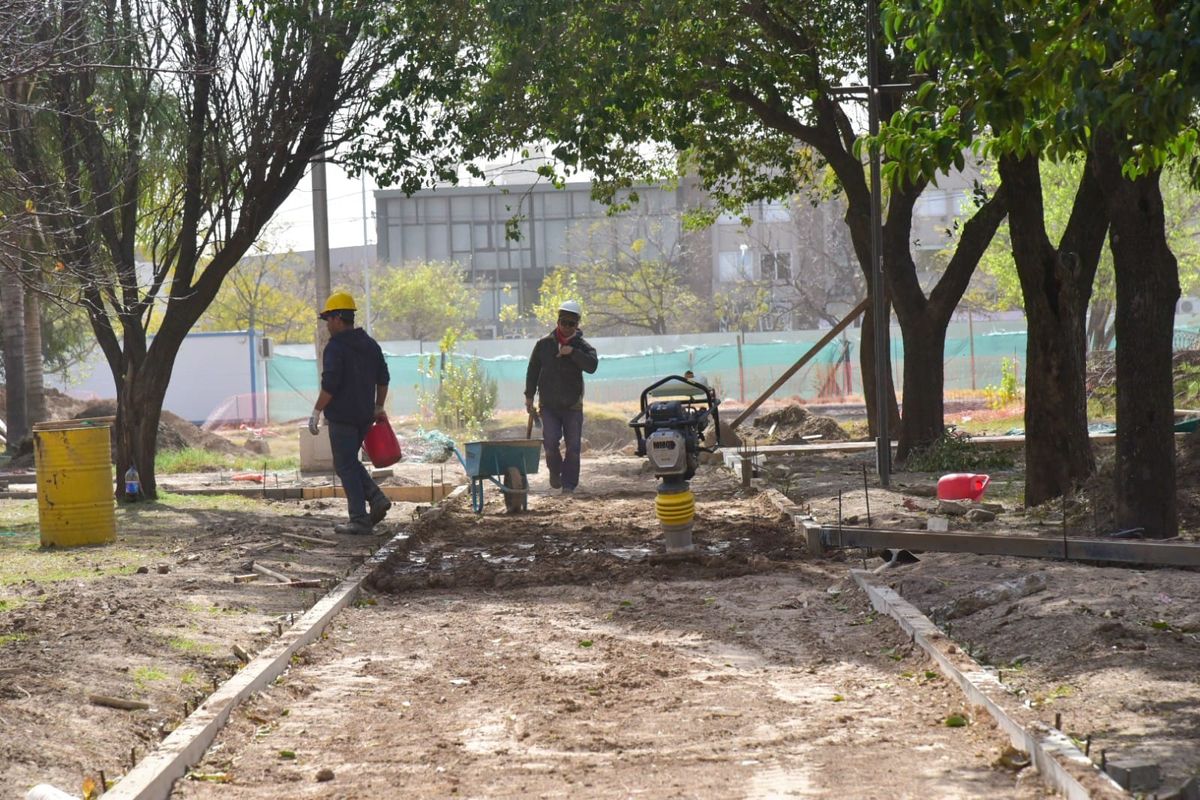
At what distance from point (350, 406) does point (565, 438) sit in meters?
3.97

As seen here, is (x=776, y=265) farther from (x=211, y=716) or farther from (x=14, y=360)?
(x=211, y=716)

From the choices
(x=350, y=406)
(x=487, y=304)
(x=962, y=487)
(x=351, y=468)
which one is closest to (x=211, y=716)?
(x=351, y=468)

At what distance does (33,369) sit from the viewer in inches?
1087

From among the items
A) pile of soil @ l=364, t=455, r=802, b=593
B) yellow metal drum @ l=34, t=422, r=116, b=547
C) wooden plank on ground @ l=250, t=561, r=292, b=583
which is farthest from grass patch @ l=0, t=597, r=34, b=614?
yellow metal drum @ l=34, t=422, r=116, b=547

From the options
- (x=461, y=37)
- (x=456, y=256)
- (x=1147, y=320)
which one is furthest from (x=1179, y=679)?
(x=456, y=256)

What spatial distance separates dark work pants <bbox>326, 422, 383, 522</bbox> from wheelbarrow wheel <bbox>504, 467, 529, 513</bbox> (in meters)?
1.76

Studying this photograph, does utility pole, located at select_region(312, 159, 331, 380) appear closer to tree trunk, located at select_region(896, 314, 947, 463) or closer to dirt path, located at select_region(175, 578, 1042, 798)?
tree trunk, located at select_region(896, 314, 947, 463)

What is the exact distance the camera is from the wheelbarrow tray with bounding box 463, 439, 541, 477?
1406 centimetres

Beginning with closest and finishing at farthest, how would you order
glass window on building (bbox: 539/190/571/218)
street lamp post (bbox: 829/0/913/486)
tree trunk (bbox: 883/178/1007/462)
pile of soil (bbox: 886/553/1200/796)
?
pile of soil (bbox: 886/553/1200/796)
street lamp post (bbox: 829/0/913/486)
tree trunk (bbox: 883/178/1007/462)
glass window on building (bbox: 539/190/571/218)

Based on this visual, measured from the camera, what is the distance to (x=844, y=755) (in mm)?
5512

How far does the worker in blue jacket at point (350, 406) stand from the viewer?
13.1m

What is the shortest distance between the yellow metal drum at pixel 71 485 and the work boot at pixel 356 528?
194cm

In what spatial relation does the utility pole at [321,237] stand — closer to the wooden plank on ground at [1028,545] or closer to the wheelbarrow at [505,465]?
the wheelbarrow at [505,465]

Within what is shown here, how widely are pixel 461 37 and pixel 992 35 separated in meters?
11.5
